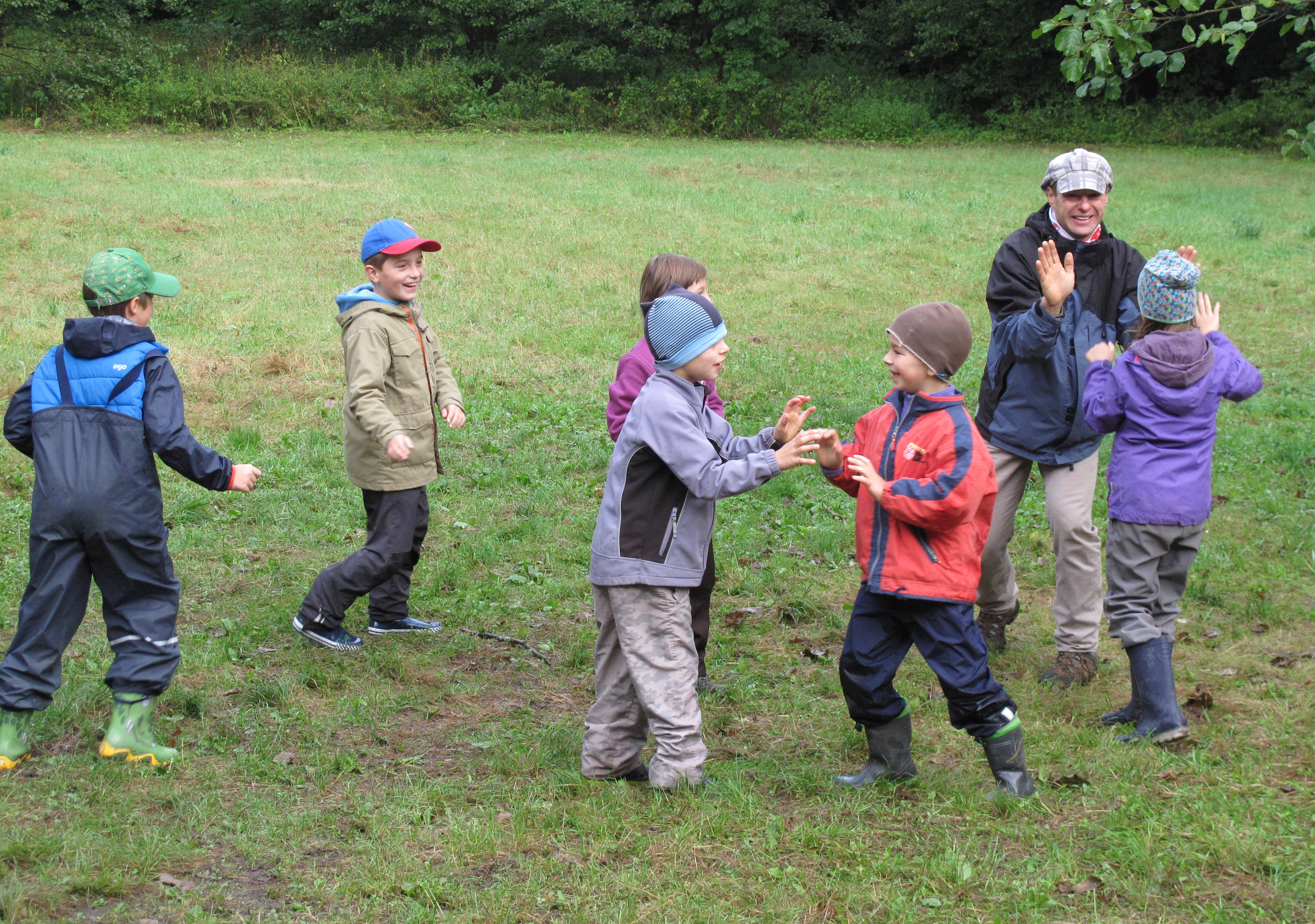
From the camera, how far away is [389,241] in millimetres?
5191

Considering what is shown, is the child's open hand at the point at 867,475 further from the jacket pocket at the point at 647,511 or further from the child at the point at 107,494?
the child at the point at 107,494

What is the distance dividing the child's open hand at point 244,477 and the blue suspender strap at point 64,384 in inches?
23.4

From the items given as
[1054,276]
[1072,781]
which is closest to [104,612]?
[1072,781]

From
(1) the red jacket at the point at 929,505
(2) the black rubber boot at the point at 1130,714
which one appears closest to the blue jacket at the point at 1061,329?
(2) the black rubber boot at the point at 1130,714

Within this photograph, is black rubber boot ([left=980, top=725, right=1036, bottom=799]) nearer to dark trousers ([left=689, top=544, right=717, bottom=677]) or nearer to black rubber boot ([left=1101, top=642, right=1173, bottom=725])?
black rubber boot ([left=1101, top=642, right=1173, bottom=725])

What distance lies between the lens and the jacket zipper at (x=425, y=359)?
17.7ft

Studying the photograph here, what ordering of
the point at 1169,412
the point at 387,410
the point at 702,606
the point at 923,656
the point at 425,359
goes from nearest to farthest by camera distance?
the point at 923,656 → the point at 1169,412 → the point at 702,606 → the point at 387,410 → the point at 425,359

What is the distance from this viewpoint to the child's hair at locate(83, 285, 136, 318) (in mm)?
4105

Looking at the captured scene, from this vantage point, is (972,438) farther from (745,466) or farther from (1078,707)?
(1078,707)

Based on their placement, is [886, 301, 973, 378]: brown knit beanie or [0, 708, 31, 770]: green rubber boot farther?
[0, 708, 31, 770]: green rubber boot

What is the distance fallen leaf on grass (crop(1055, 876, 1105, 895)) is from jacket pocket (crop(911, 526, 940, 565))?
1051mm

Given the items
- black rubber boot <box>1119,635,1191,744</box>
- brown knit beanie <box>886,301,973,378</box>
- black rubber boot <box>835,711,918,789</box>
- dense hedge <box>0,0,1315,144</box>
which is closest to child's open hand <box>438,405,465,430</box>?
brown knit beanie <box>886,301,973,378</box>

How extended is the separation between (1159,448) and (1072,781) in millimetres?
1323

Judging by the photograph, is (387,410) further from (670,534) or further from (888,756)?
(888,756)
